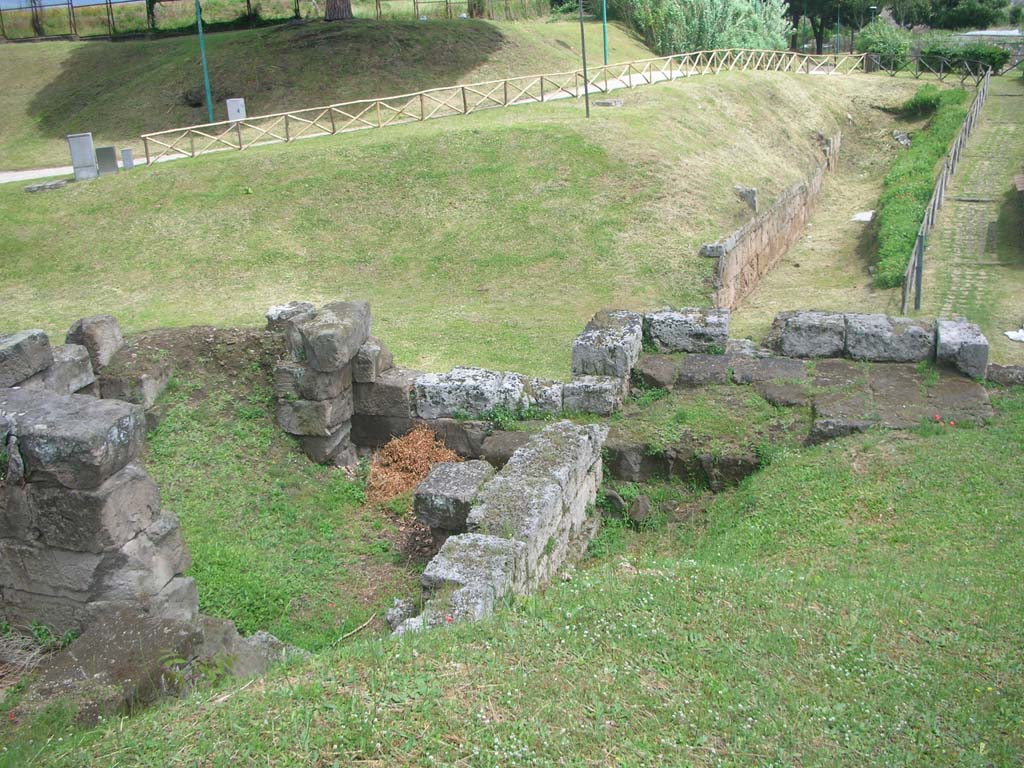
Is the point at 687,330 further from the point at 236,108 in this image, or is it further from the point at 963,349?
the point at 236,108

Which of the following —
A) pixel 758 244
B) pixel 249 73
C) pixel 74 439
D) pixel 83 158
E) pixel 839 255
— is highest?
pixel 249 73

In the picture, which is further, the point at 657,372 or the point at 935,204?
the point at 935,204

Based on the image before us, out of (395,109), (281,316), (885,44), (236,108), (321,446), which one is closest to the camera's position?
(321,446)

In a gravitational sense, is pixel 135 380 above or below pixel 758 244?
above

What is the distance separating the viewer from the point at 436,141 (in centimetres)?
2267

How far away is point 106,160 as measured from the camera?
77.3 ft

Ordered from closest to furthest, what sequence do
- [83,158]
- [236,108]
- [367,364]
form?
1. [367,364]
2. [83,158]
3. [236,108]

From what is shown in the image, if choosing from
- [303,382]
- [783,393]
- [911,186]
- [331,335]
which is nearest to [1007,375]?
[783,393]

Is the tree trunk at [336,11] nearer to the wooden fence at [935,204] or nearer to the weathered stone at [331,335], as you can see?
the wooden fence at [935,204]

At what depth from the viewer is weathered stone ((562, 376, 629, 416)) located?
34.3 ft

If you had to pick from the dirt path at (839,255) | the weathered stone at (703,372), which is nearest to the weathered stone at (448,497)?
the weathered stone at (703,372)

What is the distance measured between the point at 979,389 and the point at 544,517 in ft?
18.3

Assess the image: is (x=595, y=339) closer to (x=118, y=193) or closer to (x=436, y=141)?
(x=436, y=141)

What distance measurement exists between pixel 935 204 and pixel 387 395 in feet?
60.3
